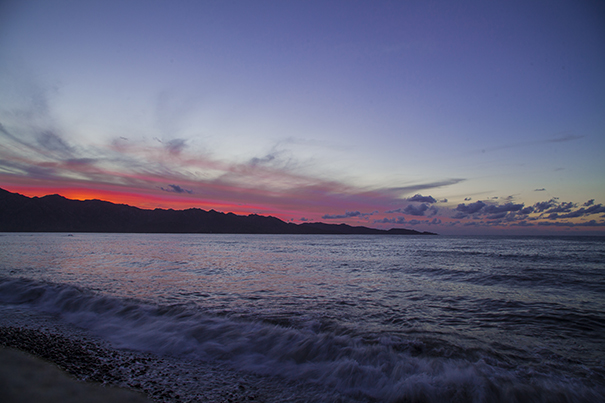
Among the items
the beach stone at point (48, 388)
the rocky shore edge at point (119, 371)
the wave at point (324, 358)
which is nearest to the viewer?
the beach stone at point (48, 388)

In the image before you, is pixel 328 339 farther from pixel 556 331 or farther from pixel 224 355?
pixel 556 331

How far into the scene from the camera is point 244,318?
8.82 meters

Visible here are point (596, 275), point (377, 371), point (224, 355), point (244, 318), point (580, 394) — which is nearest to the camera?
point (580, 394)

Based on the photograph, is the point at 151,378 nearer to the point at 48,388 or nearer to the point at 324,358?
the point at 48,388

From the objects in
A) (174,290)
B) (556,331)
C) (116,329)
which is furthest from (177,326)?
(556,331)

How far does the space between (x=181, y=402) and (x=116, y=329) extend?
17.6 feet

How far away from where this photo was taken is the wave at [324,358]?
504cm

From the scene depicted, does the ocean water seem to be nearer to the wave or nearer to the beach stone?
the wave

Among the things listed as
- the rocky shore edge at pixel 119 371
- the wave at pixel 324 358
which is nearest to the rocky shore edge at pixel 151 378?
the rocky shore edge at pixel 119 371

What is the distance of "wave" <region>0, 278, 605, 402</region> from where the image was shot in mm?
5043

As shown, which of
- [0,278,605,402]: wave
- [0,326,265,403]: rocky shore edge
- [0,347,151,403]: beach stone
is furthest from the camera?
[0,278,605,402]: wave

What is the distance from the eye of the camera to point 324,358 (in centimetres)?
633

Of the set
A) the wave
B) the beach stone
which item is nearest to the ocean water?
the wave

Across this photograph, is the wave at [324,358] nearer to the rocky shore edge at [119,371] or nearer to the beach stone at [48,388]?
the rocky shore edge at [119,371]
